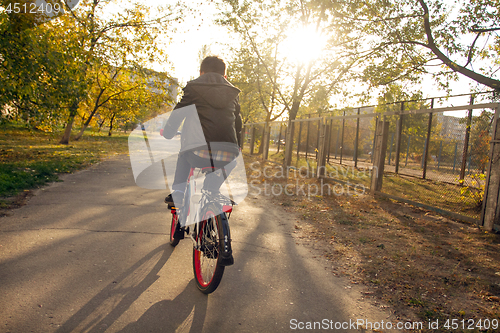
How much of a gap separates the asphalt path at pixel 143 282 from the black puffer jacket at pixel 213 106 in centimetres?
136

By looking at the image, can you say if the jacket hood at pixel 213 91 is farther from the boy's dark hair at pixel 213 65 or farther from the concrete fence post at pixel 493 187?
the concrete fence post at pixel 493 187

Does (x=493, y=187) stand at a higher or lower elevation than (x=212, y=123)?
lower

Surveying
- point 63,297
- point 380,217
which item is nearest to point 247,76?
point 380,217

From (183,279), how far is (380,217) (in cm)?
473

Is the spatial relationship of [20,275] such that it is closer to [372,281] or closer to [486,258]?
[372,281]

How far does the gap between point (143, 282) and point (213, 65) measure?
7.22 ft

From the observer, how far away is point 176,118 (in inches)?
130

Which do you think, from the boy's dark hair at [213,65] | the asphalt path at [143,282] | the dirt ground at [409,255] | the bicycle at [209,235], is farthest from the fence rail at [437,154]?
the bicycle at [209,235]

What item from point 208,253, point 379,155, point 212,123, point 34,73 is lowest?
point 208,253

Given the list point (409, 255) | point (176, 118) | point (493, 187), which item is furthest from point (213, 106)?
point (493, 187)

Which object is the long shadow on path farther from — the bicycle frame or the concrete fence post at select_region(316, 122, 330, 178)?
the concrete fence post at select_region(316, 122, 330, 178)

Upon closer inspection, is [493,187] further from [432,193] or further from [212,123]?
[212,123]

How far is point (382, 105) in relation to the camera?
11281mm

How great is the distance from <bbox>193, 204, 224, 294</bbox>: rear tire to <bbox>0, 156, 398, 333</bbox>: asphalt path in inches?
5.7
